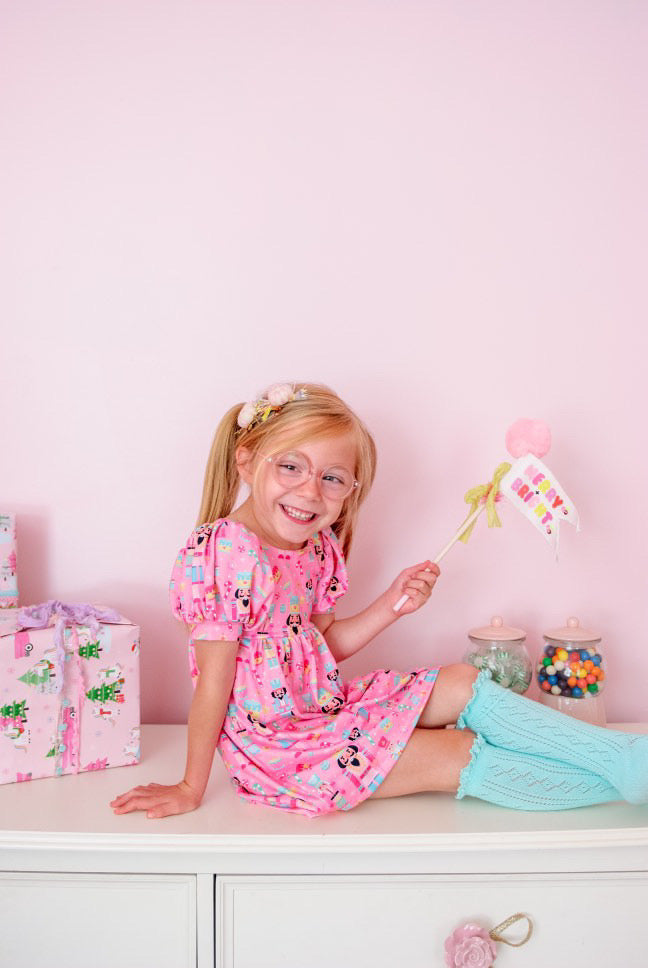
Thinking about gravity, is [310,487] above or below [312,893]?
above

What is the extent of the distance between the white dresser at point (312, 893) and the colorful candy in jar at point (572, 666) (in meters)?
0.27

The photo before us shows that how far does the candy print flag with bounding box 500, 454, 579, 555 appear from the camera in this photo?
1264 millimetres

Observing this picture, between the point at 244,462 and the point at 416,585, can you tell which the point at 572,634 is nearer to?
the point at 416,585

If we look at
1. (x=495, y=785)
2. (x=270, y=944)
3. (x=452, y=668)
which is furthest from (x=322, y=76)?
(x=270, y=944)

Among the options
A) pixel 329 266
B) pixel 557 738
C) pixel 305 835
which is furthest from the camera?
pixel 329 266

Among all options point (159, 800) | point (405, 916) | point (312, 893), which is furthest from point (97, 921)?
point (405, 916)

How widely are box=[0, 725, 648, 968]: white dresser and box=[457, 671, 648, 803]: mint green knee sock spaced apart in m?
0.07

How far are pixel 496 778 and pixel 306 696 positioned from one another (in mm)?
293

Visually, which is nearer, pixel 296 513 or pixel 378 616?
pixel 296 513

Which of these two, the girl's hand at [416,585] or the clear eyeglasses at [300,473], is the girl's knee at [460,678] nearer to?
the girl's hand at [416,585]

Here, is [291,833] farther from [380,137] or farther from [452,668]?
[380,137]

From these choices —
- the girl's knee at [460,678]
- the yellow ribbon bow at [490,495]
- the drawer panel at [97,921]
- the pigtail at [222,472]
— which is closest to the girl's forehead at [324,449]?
the pigtail at [222,472]

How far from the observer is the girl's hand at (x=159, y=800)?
1104 mm

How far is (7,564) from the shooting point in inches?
52.8
